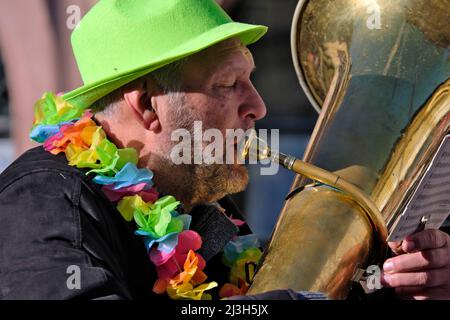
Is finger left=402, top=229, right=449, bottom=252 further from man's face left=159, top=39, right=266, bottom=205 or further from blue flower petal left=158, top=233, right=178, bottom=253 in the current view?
blue flower petal left=158, top=233, right=178, bottom=253

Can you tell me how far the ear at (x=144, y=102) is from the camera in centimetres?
243

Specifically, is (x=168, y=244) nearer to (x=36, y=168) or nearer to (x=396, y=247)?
(x=36, y=168)

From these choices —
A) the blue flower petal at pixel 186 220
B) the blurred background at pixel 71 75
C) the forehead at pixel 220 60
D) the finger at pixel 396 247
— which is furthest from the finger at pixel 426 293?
the blurred background at pixel 71 75

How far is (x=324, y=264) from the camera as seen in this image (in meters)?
2.11

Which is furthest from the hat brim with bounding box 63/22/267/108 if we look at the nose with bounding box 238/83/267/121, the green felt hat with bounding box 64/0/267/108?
the nose with bounding box 238/83/267/121

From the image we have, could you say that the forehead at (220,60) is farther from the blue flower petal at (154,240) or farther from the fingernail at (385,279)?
the fingernail at (385,279)

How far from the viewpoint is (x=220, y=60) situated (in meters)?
2.45

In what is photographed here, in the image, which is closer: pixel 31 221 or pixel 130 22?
pixel 31 221

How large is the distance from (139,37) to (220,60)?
0.71 feet

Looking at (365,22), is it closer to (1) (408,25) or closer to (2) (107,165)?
(1) (408,25)

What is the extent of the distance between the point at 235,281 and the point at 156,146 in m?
0.43

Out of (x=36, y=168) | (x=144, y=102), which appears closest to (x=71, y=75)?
(x=144, y=102)

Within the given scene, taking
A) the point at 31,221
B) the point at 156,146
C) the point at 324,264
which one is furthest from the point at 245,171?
the point at 31,221
